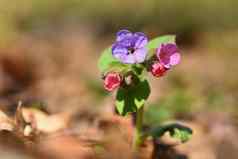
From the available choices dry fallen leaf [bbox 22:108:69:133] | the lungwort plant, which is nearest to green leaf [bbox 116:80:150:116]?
the lungwort plant

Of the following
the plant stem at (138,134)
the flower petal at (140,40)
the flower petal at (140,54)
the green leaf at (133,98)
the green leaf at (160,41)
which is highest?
the green leaf at (160,41)

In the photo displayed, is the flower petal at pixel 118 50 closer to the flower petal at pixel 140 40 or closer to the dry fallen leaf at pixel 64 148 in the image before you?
the flower petal at pixel 140 40

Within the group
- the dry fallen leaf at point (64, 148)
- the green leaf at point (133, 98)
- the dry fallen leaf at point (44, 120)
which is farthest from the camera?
the dry fallen leaf at point (44, 120)

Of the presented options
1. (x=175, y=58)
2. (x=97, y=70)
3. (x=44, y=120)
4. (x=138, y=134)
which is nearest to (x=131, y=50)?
(x=175, y=58)

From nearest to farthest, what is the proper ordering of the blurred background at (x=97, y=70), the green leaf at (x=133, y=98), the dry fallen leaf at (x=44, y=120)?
the green leaf at (x=133, y=98) → the dry fallen leaf at (x=44, y=120) → the blurred background at (x=97, y=70)

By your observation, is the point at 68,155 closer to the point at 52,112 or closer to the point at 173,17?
the point at 52,112

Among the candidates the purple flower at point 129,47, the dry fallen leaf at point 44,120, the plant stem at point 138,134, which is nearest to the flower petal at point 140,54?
the purple flower at point 129,47

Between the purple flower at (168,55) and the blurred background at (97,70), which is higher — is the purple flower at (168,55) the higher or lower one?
the lower one
